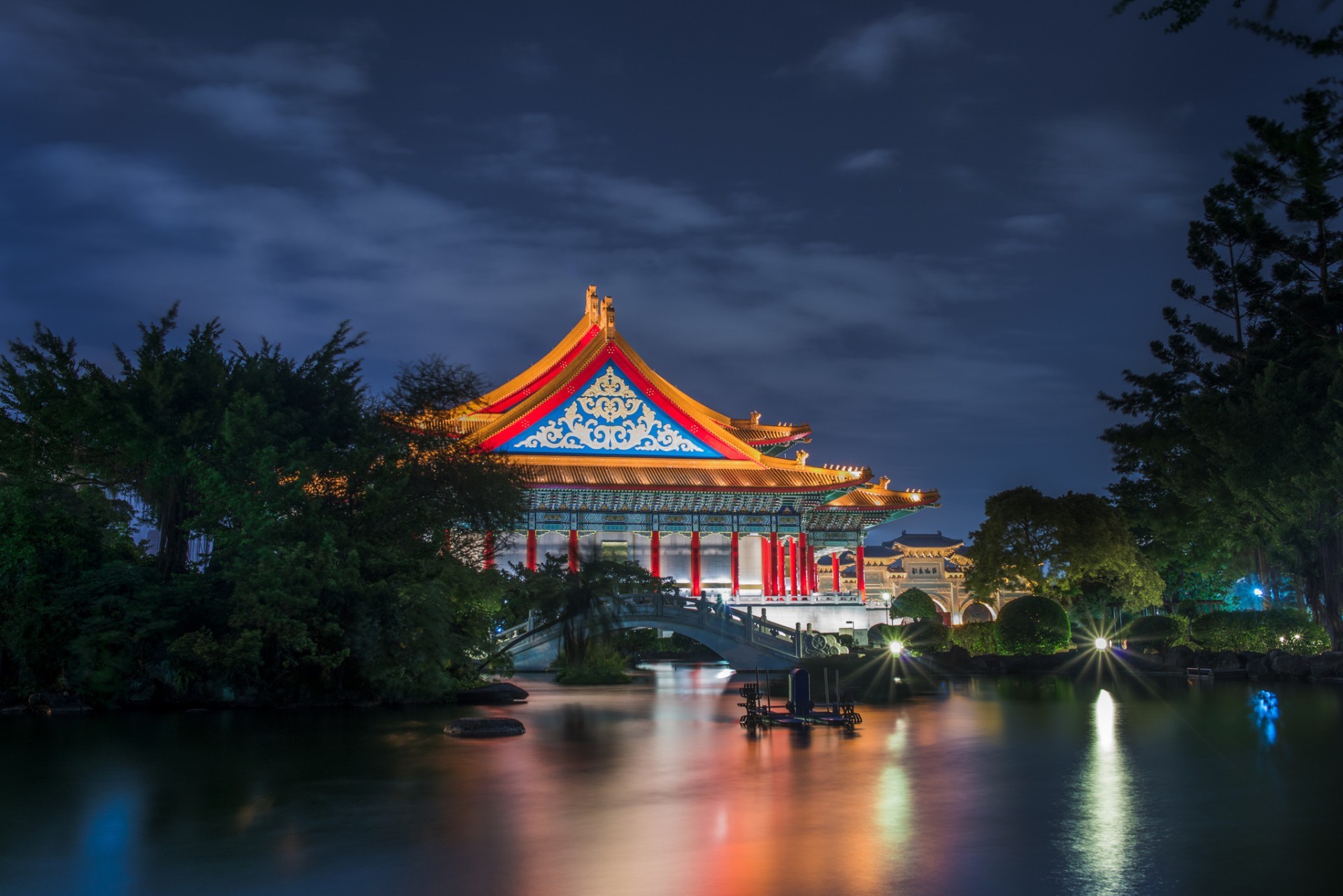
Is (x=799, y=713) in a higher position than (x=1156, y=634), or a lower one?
lower

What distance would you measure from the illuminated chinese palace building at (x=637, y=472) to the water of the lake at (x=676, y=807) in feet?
82.0

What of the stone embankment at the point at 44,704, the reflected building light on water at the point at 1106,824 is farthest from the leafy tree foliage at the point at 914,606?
the stone embankment at the point at 44,704

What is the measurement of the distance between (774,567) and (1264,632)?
2018 cm

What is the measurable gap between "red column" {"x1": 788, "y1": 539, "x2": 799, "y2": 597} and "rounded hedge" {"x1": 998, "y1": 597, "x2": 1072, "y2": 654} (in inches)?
513

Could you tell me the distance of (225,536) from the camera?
20.6m

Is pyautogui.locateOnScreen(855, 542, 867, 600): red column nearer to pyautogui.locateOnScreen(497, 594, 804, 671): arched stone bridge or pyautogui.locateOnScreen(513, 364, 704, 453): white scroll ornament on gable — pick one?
pyautogui.locateOnScreen(513, 364, 704, 453): white scroll ornament on gable

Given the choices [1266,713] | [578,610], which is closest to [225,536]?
[578,610]

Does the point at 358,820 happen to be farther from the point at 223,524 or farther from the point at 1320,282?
the point at 1320,282

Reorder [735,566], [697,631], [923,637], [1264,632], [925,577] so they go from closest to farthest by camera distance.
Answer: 1. [1264,632]
2. [697,631]
3. [923,637]
4. [735,566]
5. [925,577]

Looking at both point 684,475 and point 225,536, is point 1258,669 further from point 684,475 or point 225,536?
point 225,536

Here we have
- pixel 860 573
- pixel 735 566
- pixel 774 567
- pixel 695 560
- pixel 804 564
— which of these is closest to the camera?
pixel 695 560

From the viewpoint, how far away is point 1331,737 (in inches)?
584

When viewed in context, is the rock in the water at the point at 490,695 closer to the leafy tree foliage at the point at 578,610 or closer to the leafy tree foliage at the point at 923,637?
the leafy tree foliage at the point at 578,610

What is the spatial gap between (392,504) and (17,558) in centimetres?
695
